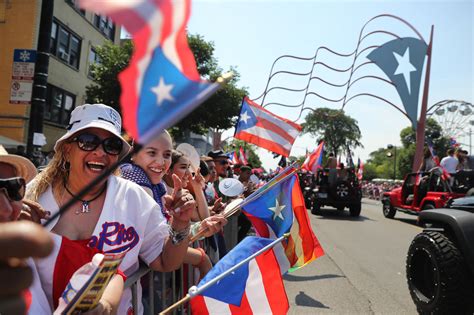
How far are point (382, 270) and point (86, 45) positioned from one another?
73.0ft

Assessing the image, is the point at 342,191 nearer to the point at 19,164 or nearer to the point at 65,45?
the point at 19,164

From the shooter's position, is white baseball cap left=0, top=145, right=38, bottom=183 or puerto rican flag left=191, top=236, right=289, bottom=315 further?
puerto rican flag left=191, top=236, right=289, bottom=315

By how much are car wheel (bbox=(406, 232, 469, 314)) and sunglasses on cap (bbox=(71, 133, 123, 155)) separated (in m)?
3.19

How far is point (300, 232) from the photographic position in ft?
11.6

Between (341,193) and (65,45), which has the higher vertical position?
(65,45)

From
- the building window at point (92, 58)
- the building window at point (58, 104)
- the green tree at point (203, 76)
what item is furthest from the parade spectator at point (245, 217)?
the building window at point (92, 58)

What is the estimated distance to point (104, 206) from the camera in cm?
189

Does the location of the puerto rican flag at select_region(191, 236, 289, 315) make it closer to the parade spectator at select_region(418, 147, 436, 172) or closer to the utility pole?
the utility pole

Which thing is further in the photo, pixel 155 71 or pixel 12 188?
pixel 12 188

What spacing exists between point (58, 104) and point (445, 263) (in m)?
21.1

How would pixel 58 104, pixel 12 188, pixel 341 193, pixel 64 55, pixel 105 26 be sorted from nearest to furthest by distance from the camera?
pixel 12 188 < pixel 341 193 < pixel 58 104 < pixel 64 55 < pixel 105 26

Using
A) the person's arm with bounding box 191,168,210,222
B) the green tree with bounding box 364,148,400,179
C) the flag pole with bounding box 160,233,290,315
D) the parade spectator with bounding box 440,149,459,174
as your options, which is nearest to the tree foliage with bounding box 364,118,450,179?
the green tree with bounding box 364,148,400,179

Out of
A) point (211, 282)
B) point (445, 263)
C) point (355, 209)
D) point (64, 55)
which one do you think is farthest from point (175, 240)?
point (64, 55)

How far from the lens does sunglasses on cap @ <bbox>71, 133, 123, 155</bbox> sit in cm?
192
